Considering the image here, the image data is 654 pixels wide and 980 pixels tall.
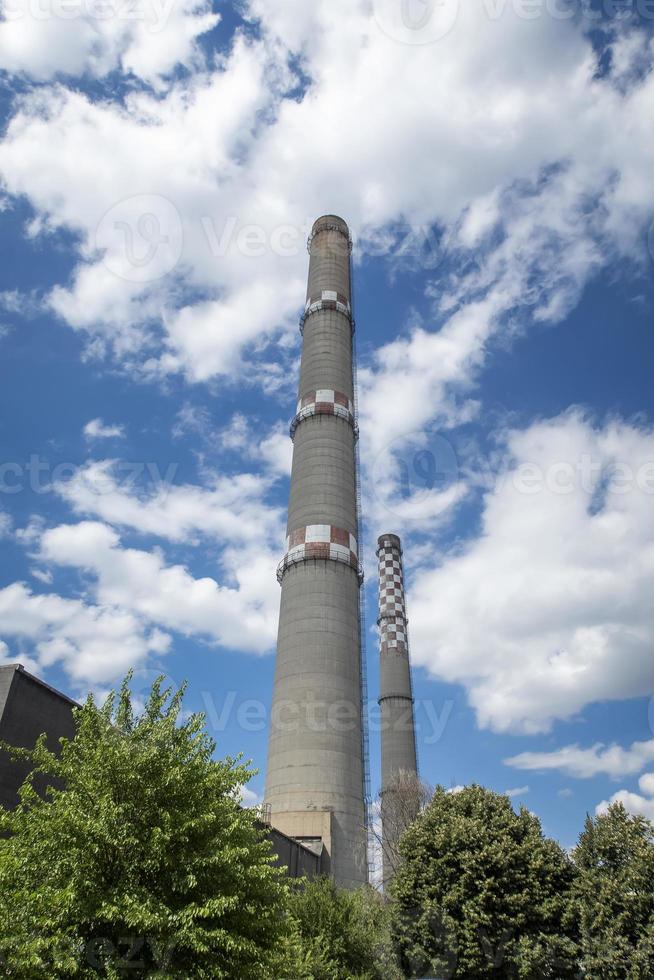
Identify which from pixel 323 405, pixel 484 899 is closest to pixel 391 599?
pixel 323 405

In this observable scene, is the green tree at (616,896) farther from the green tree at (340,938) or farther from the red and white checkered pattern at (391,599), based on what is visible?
the red and white checkered pattern at (391,599)

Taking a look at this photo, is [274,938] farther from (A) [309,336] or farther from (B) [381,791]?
(A) [309,336]

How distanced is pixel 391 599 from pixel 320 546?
87.7 feet

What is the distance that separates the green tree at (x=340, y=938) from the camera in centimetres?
1800

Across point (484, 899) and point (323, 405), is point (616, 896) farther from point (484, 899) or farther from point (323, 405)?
point (323, 405)

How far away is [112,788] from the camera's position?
1052 cm

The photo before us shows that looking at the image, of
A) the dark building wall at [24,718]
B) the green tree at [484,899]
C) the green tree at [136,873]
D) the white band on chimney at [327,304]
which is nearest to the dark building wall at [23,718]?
the dark building wall at [24,718]

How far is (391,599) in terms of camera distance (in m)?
67.2

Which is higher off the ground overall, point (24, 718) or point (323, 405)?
point (323, 405)

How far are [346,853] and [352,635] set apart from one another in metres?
12.5

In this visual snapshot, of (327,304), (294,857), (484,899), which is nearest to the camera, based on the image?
(484,899)

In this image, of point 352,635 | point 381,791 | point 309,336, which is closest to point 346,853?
point 352,635

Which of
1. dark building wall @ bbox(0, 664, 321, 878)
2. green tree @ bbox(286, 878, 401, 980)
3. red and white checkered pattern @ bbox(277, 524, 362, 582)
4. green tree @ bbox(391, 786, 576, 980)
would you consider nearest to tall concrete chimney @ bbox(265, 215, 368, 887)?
red and white checkered pattern @ bbox(277, 524, 362, 582)

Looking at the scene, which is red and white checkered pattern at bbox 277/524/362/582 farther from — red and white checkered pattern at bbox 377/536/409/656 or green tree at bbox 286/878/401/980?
green tree at bbox 286/878/401/980
